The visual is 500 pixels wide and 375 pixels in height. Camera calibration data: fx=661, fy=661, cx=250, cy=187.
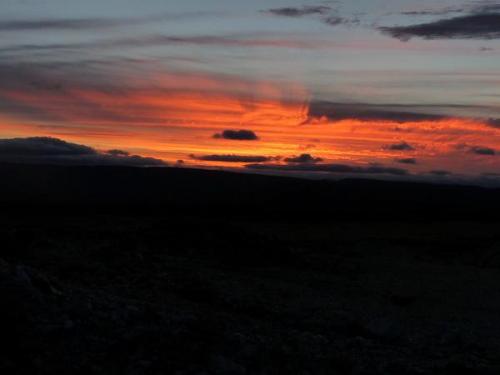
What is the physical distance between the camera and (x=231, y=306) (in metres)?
14.1

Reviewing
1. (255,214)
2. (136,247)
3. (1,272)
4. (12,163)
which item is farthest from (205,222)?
(12,163)

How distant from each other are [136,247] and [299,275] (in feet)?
17.8

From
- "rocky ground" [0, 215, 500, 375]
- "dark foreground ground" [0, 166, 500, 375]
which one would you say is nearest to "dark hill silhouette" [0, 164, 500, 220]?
"dark foreground ground" [0, 166, 500, 375]

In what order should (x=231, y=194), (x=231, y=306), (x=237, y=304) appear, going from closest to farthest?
1. (x=231, y=306)
2. (x=237, y=304)
3. (x=231, y=194)

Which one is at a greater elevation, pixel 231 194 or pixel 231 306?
pixel 231 194

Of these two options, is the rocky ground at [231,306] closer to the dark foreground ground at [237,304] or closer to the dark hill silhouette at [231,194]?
the dark foreground ground at [237,304]

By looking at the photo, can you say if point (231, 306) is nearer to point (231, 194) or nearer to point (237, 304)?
point (237, 304)

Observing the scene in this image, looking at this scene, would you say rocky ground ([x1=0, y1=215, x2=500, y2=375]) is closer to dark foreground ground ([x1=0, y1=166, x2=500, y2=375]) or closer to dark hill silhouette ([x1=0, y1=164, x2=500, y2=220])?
dark foreground ground ([x1=0, y1=166, x2=500, y2=375])

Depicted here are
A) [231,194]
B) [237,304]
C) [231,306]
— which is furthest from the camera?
[231,194]

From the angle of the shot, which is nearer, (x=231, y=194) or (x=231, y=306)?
(x=231, y=306)

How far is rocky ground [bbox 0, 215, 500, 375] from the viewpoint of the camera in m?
8.84

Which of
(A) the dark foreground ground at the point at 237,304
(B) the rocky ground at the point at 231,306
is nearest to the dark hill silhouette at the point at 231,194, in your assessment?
(A) the dark foreground ground at the point at 237,304

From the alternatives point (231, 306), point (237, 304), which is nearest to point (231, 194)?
point (237, 304)

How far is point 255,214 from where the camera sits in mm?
61781
